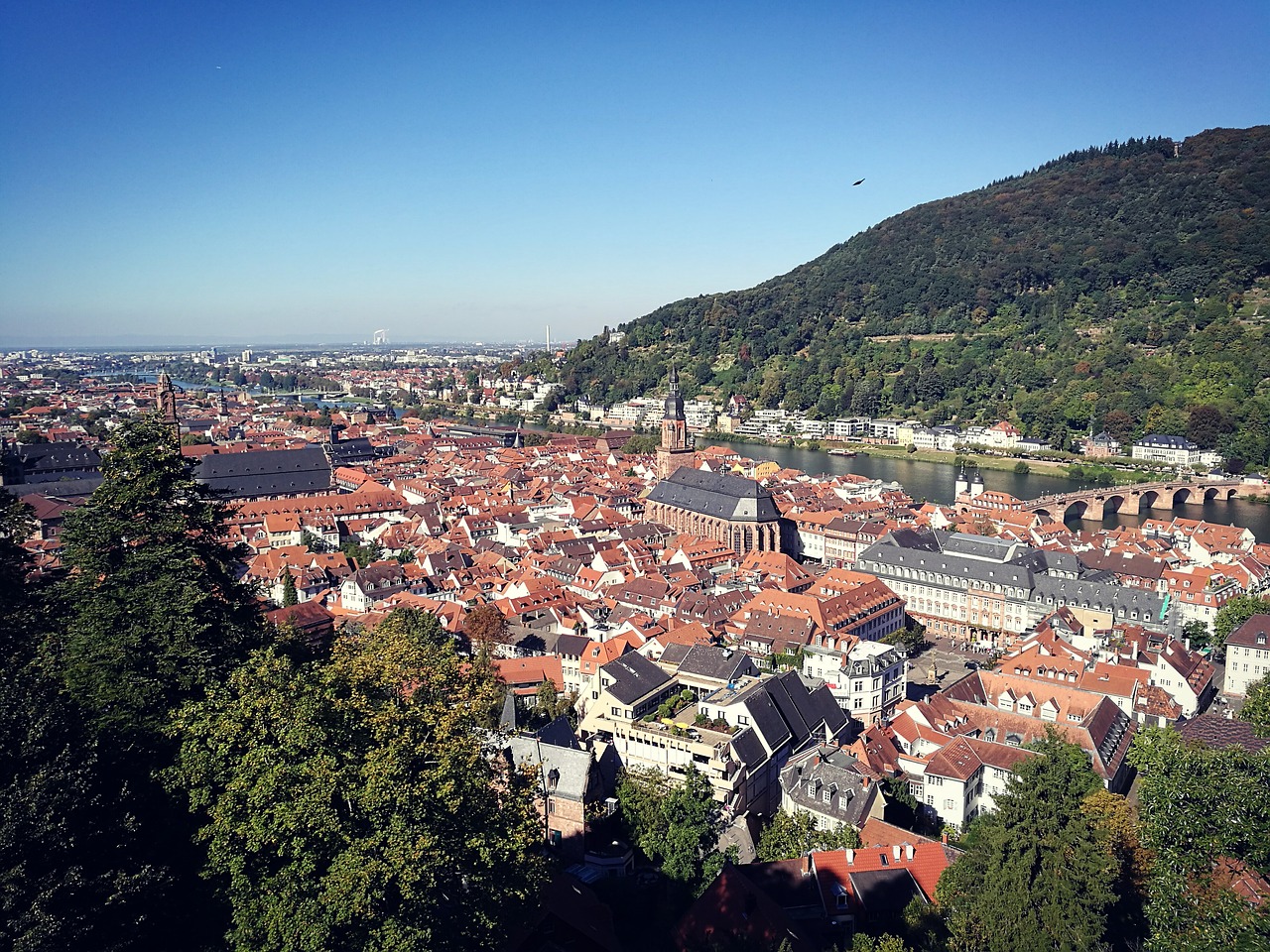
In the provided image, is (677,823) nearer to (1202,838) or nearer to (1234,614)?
(1202,838)

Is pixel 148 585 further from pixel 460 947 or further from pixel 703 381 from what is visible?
pixel 703 381

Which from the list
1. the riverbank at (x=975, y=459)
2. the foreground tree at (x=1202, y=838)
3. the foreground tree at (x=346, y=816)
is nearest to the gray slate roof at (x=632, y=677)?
the foreground tree at (x=346, y=816)

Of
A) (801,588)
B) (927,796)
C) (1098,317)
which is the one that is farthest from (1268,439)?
(927,796)

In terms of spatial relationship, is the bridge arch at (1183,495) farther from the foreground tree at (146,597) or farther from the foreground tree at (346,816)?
the foreground tree at (146,597)

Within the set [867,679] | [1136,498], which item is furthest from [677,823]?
[1136,498]

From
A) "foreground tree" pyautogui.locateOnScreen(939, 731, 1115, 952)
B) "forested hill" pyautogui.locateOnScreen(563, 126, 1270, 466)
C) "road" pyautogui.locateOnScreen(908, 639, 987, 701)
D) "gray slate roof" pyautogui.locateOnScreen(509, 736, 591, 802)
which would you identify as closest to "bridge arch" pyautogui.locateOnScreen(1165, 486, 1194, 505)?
"forested hill" pyautogui.locateOnScreen(563, 126, 1270, 466)

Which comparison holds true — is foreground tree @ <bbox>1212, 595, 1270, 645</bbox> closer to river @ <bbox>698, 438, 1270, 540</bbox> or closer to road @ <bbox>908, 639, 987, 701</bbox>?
road @ <bbox>908, 639, 987, 701</bbox>

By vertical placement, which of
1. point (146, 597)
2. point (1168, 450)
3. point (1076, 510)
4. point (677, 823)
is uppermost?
point (146, 597)
